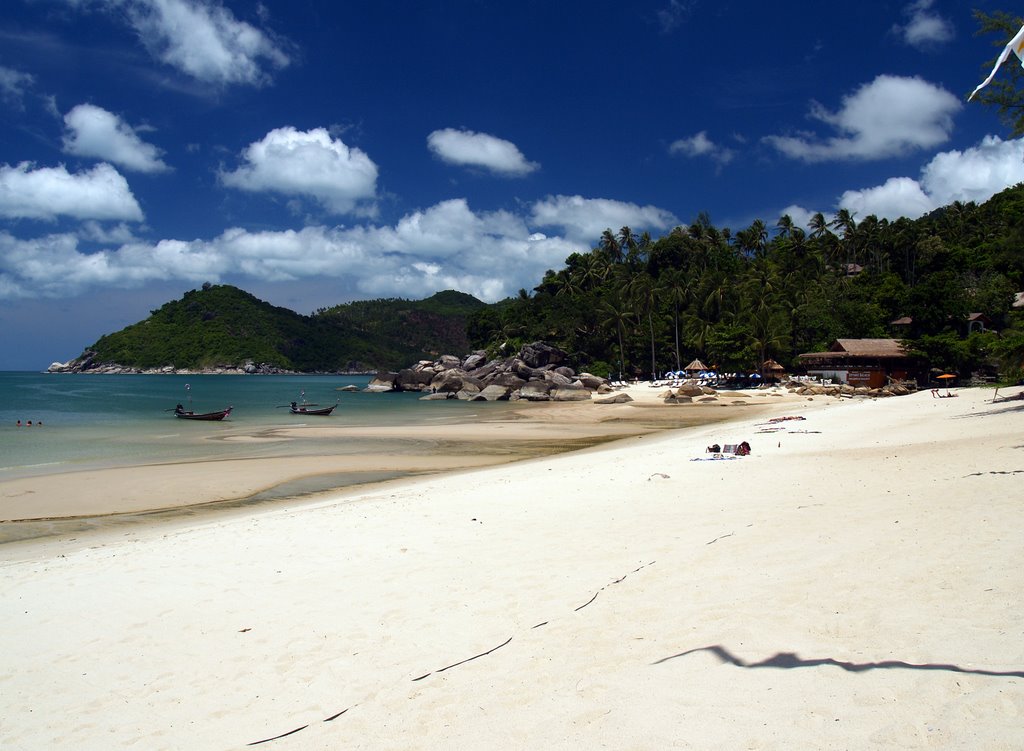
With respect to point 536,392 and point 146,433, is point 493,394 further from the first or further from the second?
point 146,433

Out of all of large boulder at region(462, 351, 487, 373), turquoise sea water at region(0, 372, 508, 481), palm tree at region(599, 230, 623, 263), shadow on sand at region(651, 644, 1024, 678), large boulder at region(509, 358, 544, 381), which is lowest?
turquoise sea water at region(0, 372, 508, 481)

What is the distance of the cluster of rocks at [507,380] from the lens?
6356 centimetres

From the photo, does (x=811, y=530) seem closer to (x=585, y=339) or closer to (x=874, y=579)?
(x=874, y=579)

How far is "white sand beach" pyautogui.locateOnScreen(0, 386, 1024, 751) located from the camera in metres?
3.80

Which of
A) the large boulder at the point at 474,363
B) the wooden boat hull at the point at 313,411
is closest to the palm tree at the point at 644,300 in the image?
the large boulder at the point at 474,363

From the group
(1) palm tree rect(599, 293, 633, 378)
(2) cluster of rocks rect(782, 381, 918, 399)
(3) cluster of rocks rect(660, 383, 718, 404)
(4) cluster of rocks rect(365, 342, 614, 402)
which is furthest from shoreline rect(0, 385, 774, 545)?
(1) palm tree rect(599, 293, 633, 378)

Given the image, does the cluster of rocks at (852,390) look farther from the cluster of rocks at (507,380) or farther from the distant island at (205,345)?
the distant island at (205,345)

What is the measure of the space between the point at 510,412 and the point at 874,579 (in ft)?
140

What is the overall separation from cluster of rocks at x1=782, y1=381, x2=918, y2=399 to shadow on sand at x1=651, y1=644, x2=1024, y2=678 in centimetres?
4460

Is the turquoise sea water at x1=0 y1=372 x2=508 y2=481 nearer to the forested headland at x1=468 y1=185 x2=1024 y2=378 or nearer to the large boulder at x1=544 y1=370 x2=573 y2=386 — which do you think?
the large boulder at x1=544 y1=370 x2=573 y2=386

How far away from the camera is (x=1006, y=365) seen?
1800cm

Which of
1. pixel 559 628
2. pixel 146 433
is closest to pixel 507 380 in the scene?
pixel 146 433

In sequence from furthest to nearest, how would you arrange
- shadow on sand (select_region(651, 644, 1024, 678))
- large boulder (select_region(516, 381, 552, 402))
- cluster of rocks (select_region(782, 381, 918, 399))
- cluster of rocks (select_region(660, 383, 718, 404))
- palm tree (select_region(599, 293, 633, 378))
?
palm tree (select_region(599, 293, 633, 378)) < large boulder (select_region(516, 381, 552, 402)) < cluster of rocks (select_region(660, 383, 718, 404)) < cluster of rocks (select_region(782, 381, 918, 399)) < shadow on sand (select_region(651, 644, 1024, 678))

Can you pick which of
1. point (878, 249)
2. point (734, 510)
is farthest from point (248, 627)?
point (878, 249)
